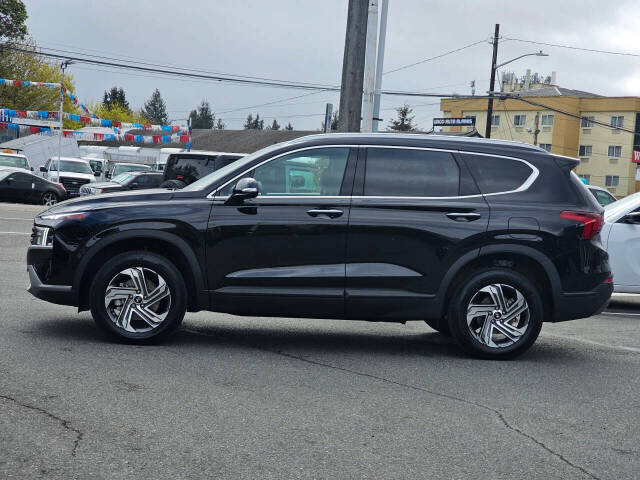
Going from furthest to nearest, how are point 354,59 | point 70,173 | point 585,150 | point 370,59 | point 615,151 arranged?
point 585,150
point 615,151
point 70,173
point 370,59
point 354,59

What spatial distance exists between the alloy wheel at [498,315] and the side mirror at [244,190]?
6.51 feet

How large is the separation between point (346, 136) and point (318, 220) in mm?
794

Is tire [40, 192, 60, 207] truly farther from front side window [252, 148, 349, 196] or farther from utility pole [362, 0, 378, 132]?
front side window [252, 148, 349, 196]

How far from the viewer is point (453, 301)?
745cm

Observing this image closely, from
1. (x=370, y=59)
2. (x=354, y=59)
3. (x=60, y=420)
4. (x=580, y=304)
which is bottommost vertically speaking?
(x=60, y=420)

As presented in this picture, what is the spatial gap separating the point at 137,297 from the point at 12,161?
29530 mm

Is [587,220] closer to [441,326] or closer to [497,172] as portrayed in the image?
[497,172]

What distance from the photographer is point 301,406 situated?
5621 mm

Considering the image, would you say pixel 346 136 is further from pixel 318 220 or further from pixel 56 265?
pixel 56 265

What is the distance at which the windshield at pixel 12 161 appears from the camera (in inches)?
1352

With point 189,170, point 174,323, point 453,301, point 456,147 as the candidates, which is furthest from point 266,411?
point 189,170

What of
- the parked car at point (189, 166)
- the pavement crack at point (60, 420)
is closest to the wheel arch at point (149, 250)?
the pavement crack at point (60, 420)

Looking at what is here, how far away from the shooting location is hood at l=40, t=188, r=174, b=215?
7.35 metres

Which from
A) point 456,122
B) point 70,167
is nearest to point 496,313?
point 70,167
